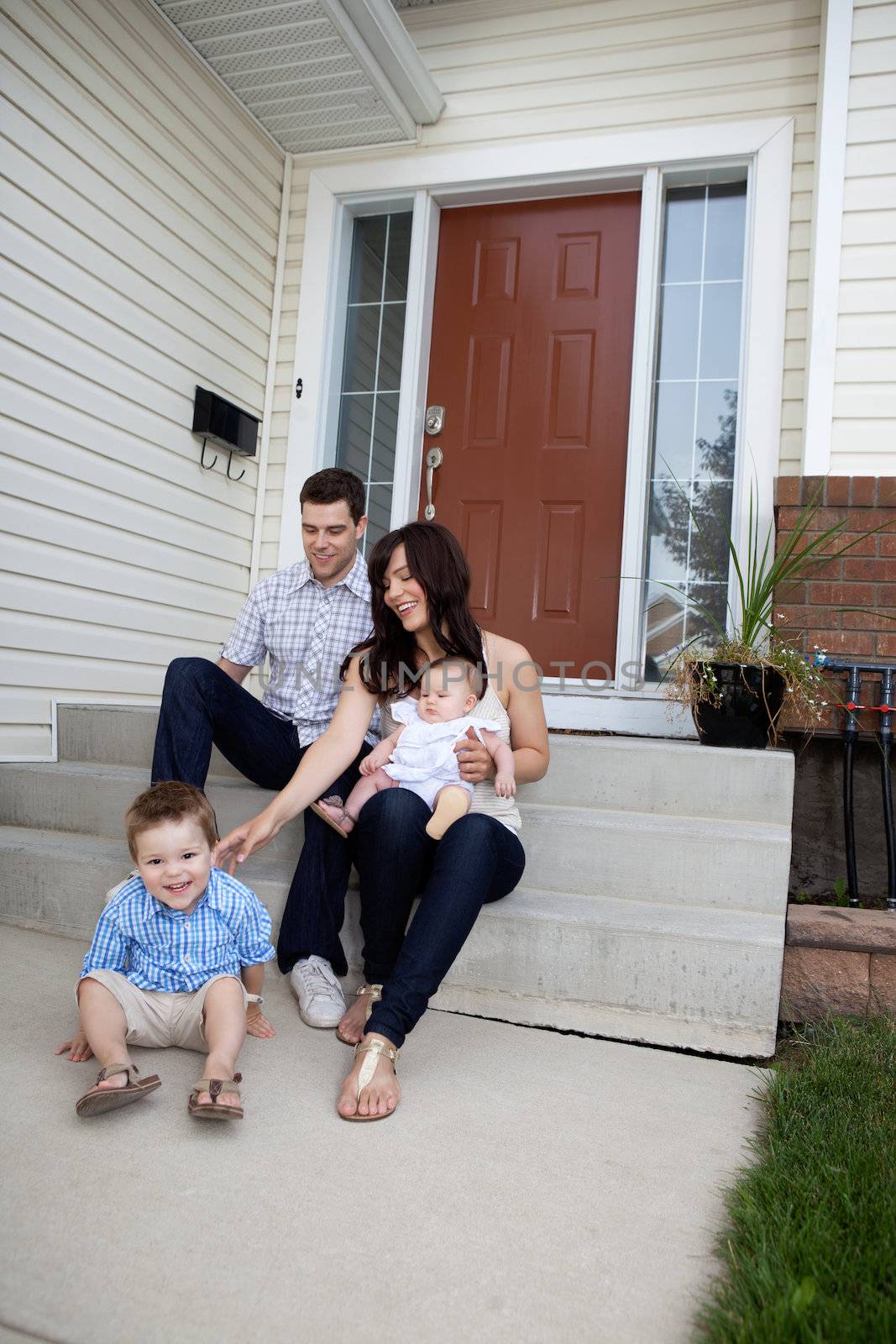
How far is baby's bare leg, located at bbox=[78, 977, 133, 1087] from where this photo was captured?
1.57m

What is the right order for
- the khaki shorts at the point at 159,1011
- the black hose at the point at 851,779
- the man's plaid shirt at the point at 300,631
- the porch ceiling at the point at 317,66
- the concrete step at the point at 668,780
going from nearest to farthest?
the khaki shorts at the point at 159,1011 → the concrete step at the point at 668,780 → the man's plaid shirt at the point at 300,631 → the black hose at the point at 851,779 → the porch ceiling at the point at 317,66

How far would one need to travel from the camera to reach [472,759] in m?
2.00

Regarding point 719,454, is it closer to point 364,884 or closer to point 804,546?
point 804,546

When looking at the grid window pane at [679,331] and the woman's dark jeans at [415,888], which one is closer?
the woman's dark jeans at [415,888]

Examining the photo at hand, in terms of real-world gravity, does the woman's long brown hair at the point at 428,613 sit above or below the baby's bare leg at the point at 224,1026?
above

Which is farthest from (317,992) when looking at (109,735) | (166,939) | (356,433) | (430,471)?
(356,433)

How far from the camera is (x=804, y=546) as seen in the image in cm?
311

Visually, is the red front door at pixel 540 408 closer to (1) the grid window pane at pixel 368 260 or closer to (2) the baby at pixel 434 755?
(1) the grid window pane at pixel 368 260

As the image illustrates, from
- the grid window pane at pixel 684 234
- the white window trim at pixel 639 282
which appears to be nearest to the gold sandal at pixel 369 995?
Answer: the white window trim at pixel 639 282

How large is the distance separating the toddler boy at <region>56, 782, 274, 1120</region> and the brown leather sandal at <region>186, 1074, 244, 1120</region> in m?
0.06

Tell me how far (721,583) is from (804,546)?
1.52ft

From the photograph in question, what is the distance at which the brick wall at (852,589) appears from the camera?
3002 mm

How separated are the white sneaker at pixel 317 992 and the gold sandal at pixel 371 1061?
270mm

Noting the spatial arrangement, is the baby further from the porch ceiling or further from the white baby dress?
the porch ceiling
